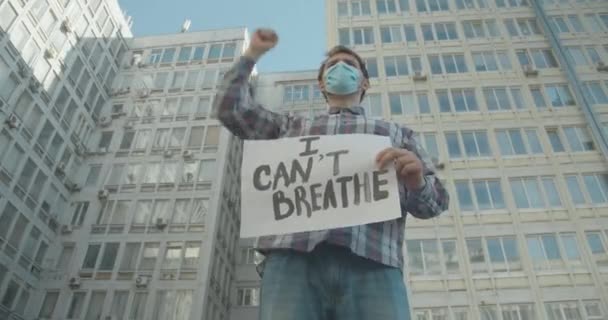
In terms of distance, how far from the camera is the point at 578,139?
3020cm

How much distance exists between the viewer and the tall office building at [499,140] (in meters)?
24.6

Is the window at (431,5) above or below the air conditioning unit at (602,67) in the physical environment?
above

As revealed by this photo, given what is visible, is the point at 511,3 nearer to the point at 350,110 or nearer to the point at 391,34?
the point at 391,34

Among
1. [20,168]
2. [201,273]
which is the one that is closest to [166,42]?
[20,168]

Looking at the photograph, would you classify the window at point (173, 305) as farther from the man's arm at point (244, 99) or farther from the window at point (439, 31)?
the man's arm at point (244, 99)

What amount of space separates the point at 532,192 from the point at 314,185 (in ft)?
91.6

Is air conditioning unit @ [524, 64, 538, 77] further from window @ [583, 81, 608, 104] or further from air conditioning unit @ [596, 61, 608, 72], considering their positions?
air conditioning unit @ [596, 61, 608, 72]

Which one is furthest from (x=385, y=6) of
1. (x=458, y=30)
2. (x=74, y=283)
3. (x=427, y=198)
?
(x=427, y=198)

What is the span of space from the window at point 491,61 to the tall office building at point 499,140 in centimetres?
11

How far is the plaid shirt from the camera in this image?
2.83m

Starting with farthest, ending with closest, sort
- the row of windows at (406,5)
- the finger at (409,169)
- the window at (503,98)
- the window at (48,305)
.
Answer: the row of windows at (406,5) < the window at (503,98) < the window at (48,305) < the finger at (409,169)

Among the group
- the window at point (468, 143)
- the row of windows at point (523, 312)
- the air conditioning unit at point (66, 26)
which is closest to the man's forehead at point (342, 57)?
the row of windows at point (523, 312)

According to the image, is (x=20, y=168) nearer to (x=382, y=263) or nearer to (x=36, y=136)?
(x=36, y=136)

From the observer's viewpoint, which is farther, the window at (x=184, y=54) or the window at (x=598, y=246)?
the window at (x=184, y=54)
